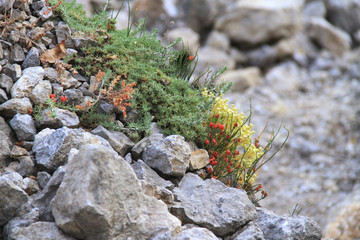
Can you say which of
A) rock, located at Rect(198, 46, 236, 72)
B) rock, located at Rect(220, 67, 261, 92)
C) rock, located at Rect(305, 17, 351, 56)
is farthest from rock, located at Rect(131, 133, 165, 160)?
rock, located at Rect(305, 17, 351, 56)

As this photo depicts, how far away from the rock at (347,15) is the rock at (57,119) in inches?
576

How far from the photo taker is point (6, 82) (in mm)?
3541

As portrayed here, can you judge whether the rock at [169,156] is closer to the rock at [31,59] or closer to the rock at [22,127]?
the rock at [22,127]

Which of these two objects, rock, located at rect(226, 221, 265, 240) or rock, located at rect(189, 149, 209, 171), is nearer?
rock, located at rect(226, 221, 265, 240)

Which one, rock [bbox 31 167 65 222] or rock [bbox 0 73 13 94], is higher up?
rock [bbox 0 73 13 94]

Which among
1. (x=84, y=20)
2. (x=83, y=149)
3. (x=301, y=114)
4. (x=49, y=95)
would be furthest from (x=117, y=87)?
(x=301, y=114)

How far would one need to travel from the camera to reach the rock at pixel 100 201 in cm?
253

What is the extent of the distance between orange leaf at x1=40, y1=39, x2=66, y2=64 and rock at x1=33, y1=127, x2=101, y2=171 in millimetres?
1041

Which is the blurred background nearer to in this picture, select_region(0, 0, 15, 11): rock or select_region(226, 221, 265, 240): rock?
select_region(0, 0, 15, 11): rock

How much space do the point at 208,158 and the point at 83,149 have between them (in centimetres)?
157

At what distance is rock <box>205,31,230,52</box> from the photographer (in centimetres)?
1399

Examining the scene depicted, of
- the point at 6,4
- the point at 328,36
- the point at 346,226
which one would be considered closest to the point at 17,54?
the point at 6,4

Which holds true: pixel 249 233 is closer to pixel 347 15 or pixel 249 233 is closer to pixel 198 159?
pixel 198 159

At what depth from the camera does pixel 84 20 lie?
14.7 ft
